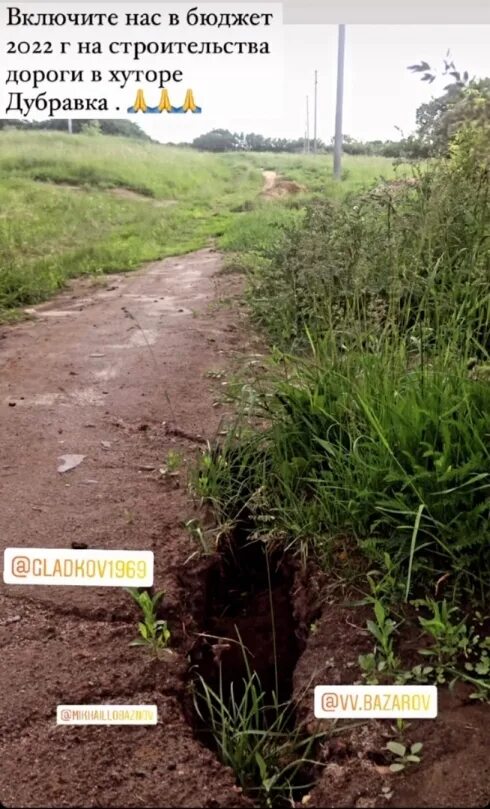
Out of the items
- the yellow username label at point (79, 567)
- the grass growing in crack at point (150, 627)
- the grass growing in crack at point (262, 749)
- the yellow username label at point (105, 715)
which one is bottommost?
the grass growing in crack at point (262, 749)

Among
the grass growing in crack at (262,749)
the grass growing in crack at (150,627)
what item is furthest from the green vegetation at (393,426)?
the grass growing in crack at (150,627)

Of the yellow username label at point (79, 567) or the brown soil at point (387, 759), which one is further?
the yellow username label at point (79, 567)

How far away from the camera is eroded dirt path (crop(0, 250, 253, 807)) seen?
1062mm

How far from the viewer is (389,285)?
1792 millimetres

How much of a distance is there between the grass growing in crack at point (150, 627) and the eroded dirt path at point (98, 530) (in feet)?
0.07

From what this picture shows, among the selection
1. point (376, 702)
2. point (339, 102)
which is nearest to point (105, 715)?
point (376, 702)

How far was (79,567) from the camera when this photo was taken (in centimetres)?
123

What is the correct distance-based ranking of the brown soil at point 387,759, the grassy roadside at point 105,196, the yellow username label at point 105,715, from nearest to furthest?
the brown soil at point 387,759 < the yellow username label at point 105,715 < the grassy roadside at point 105,196

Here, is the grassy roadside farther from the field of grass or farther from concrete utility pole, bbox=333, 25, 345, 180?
concrete utility pole, bbox=333, 25, 345, 180

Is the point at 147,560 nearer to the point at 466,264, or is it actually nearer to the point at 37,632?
the point at 37,632

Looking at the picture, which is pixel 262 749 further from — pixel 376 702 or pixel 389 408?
pixel 389 408

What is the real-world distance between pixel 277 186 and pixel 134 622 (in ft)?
4.91

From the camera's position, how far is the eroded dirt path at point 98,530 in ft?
3.48

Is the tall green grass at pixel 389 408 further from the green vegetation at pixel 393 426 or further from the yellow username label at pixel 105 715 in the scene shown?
the yellow username label at pixel 105 715
